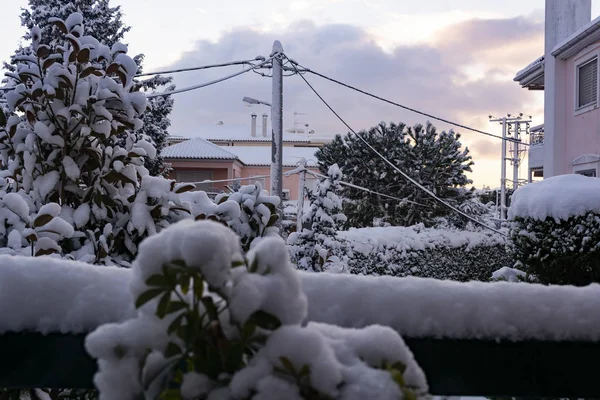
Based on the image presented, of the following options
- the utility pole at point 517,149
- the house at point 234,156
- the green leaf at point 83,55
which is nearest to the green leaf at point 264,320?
the green leaf at point 83,55

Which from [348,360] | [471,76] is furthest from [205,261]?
[471,76]

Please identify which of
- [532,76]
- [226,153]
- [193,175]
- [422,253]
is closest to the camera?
[422,253]

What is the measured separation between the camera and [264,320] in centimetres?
58

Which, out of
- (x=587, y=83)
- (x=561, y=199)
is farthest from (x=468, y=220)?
(x=561, y=199)

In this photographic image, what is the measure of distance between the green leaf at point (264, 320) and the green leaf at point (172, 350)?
9cm

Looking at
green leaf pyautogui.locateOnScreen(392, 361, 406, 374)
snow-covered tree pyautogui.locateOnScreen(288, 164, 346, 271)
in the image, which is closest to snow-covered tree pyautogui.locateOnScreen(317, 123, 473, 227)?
snow-covered tree pyautogui.locateOnScreen(288, 164, 346, 271)

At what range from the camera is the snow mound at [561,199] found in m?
5.68

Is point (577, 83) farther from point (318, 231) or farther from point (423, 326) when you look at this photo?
point (423, 326)

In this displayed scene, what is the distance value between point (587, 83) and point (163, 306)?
12430 millimetres

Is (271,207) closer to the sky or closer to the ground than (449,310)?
closer to the sky

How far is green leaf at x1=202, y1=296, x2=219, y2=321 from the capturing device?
0.58m

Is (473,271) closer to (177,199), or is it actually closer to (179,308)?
(177,199)

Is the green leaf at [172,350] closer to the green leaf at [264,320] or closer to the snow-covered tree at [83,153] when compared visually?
the green leaf at [264,320]

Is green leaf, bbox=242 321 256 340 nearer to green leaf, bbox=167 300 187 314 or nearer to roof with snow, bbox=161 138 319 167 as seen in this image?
green leaf, bbox=167 300 187 314
